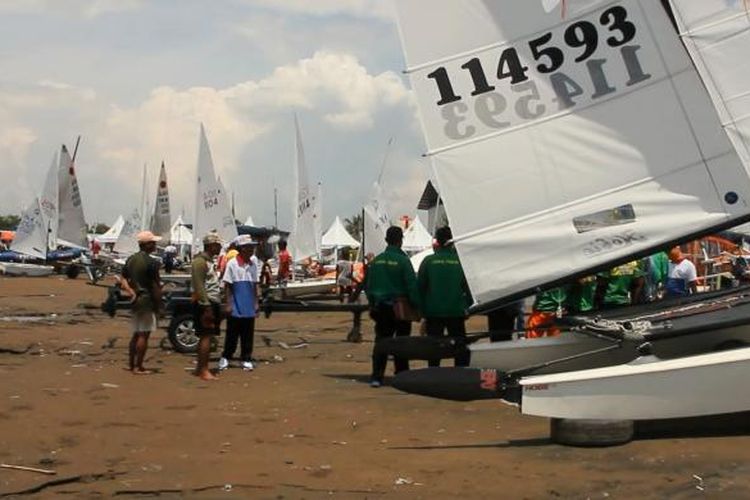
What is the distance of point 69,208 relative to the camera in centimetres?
3941

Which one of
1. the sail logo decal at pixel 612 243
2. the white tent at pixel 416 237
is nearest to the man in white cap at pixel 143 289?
the sail logo decal at pixel 612 243

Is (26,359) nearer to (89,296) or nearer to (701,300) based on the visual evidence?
(701,300)

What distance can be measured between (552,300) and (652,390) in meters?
2.93

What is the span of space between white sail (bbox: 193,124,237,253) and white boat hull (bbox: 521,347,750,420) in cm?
2277

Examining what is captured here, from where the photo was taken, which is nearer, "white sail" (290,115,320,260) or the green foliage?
"white sail" (290,115,320,260)

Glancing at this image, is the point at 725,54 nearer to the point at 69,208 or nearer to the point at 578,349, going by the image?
the point at 578,349

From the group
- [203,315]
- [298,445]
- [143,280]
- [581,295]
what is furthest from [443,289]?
[143,280]

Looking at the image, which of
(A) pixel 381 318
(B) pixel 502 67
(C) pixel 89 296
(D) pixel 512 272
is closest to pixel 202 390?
(A) pixel 381 318

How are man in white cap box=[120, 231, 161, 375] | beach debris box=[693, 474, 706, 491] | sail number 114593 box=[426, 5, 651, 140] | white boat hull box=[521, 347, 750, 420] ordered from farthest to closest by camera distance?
man in white cap box=[120, 231, 161, 375], sail number 114593 box=[426, 5, 651, 140], white boat hull box=[521, 347, 750, 420], beach debris box=[693, 474, 706, 491]

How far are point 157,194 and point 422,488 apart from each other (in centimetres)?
3682

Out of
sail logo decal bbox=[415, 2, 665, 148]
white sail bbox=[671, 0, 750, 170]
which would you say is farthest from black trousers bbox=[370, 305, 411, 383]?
white sail bbox=[671, 0, 750, 170]

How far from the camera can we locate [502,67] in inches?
311

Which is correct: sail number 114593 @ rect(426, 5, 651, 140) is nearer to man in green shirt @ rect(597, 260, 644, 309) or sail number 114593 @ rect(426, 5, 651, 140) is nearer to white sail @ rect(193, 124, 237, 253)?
man in green shirt @ rect(597, 260, 644, 309)

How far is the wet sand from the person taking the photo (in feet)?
19.6
